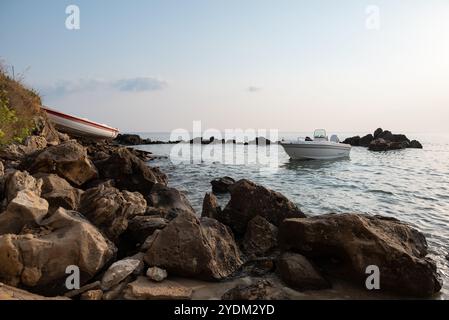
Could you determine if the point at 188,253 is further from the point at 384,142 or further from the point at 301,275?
the point at 384,142

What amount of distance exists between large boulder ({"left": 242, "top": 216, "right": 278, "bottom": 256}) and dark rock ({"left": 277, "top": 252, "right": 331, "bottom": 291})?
1190mm

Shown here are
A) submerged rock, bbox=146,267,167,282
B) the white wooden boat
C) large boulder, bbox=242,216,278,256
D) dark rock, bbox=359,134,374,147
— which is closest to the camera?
submerged rock, bbox=146,267,167,282

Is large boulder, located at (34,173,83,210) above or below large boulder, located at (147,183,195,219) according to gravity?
above

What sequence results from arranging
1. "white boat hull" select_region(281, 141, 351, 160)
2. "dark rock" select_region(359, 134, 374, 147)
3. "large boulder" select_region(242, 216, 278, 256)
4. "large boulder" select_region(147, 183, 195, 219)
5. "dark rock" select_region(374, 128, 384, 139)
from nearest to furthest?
"large boulder" select_region(242, 216, 278, 256) < "large boulder" select_region(147, 183, 195, 219) < "white boat hull" select_region(281, 141, 351, 160) < "dark rock" select_region(359, 134, 374, 147) < "dark rock" select_region(374, 128, 384, 139)

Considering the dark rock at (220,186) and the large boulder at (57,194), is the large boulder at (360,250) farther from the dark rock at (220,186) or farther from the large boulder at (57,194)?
the dark rock at (220,186)

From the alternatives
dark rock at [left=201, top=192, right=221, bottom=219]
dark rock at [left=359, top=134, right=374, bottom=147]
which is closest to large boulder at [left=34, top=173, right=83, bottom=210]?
dark rock at [left=201, top=192, right=221, bottom=219]

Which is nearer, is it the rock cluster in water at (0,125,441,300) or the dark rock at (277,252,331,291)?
the rock cluster in water at (0,125,441,300)

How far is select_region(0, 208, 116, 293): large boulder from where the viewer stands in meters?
4.72

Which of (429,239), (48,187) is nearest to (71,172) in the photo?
(48,187)

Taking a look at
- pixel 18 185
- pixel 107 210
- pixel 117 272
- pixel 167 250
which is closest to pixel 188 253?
pixel 167 250

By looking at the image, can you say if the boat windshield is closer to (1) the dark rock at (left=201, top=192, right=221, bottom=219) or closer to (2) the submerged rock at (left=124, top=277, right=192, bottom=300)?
(1) the dark rock at (left=201, top=192, right=221, bottom=219)

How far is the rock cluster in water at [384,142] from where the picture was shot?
5319 cm

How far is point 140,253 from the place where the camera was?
5.78m

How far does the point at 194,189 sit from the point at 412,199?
9.60m
